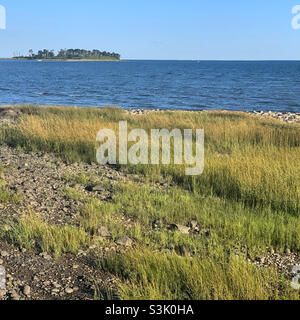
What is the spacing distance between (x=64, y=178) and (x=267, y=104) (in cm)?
3320

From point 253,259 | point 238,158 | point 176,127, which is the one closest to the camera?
point 253,259

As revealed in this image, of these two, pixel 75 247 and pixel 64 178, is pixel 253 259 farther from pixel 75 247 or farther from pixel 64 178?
pixel 64 178

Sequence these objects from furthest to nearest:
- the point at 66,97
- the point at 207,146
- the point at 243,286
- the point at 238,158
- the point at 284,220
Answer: the point at 66,97 → the point at 207,146 → the point at 238,158 → the point at 284,220 → the point at 243,286

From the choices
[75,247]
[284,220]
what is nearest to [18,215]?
[75,247]

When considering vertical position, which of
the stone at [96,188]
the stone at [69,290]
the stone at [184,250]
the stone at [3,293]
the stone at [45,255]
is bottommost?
the stone at [69,290]

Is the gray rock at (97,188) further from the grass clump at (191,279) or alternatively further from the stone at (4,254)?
the grass clump at (191,279)

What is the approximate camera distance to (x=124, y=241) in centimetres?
586

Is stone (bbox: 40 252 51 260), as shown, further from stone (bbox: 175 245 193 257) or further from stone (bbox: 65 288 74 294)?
stone (bbox: 175 245 193 257)

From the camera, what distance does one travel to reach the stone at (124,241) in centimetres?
582

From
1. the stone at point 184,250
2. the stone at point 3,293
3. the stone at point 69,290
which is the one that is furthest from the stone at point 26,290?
the stone at point 184,250

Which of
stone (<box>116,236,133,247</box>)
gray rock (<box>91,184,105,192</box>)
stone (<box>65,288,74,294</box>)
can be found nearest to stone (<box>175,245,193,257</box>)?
stone (<box>116,236,133,247</box>)

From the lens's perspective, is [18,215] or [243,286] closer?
[243,286]
